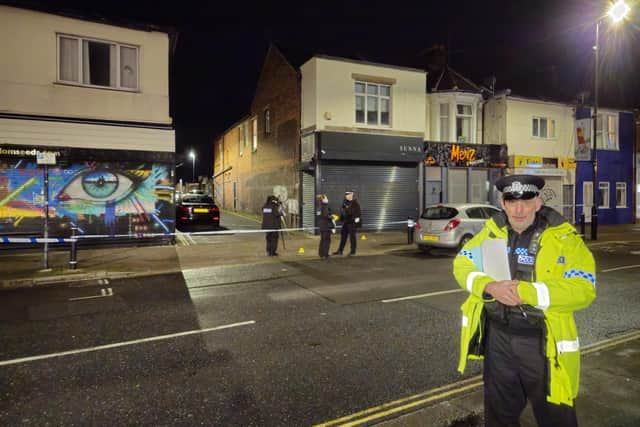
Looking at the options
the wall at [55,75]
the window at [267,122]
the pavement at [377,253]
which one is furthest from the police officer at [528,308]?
the window at [267,122]

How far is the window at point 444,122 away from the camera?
2133 centimetres

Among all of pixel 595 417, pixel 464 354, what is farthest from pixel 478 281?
pixel 595 417

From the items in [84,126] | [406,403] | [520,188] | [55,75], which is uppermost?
[55,75]

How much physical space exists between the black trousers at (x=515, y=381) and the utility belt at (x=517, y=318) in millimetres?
29

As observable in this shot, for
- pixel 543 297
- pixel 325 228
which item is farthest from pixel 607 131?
pixel 543 297

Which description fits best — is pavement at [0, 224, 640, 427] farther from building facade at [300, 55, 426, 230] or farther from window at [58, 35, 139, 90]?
window at [58, 35, 139, 90]

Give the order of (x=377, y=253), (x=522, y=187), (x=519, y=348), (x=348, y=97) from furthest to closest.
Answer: (x=348, y=97), (x=377, y=253), (x=522, y=187), (x=519, y=348)

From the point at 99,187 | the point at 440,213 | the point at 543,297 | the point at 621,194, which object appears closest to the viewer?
the point at 543,297

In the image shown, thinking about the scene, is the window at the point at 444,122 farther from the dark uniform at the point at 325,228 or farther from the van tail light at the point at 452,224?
the dark uniform at the point at 325,228

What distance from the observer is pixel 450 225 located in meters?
12.6

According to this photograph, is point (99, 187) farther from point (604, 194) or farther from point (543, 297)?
point (604, 194)

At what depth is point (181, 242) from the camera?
15.9 m

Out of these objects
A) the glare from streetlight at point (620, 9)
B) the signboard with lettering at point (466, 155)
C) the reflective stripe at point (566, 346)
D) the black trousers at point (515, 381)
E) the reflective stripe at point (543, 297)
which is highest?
the glare from streetlight at point (620, 9)

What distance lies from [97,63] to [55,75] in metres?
1.40
